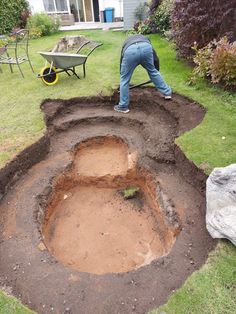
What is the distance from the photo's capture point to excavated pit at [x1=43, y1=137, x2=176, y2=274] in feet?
13.9

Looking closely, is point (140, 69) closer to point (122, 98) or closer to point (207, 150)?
point (122, 98)

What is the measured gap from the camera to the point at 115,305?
3.11 meters

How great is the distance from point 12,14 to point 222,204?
605 inches

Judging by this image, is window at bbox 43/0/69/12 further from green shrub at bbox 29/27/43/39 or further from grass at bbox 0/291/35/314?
grass at bbox 0/291/35/314

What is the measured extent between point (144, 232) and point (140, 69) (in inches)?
204

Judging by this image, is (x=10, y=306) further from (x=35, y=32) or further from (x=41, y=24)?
(x=41, y=24)

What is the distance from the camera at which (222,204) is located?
3555 mm

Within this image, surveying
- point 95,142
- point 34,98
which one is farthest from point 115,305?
point 34,98

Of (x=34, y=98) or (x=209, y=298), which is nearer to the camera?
(x=209, y=298)

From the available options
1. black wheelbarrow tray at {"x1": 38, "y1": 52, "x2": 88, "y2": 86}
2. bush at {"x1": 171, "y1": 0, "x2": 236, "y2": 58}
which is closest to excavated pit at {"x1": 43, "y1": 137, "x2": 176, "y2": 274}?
black wheelbarrow tray at {"x1": 38, "y1": 52, "x2": 88, "y2": 86}

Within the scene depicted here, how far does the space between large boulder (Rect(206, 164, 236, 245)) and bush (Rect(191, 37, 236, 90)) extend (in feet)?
10.5

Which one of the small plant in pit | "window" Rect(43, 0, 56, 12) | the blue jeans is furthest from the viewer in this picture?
"window" Rect(43, 0, 56, 12)

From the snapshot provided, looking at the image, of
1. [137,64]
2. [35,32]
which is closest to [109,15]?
[35,32]

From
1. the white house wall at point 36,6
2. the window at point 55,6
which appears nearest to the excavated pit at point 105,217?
the white house wall at point 36,6
